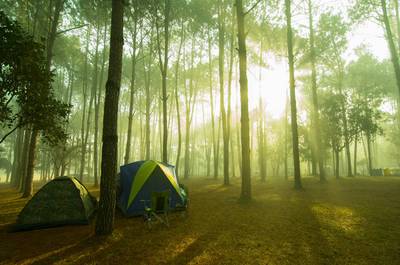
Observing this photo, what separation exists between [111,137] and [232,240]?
4.23 m

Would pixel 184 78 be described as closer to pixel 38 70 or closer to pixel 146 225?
pixel 38 70

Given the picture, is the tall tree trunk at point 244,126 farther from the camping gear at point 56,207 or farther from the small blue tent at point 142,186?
the camping gear at point 56,207

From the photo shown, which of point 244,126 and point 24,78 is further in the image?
point 244,126

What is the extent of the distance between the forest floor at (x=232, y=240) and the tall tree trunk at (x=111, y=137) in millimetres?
560

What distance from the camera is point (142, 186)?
799 centimetres

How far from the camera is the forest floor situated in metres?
4.61

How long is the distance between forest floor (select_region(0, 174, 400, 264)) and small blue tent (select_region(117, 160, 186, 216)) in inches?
18.5

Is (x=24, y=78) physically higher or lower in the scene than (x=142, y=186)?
higher

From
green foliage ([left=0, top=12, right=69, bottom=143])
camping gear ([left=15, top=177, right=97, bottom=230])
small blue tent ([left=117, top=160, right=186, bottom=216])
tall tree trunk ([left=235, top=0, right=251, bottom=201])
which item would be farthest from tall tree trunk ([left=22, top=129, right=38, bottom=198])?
tall tree trunk ([left=235, top=0, right=251, bottom=201])

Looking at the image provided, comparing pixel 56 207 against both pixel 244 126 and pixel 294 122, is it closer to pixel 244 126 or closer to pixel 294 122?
pixel 244 126

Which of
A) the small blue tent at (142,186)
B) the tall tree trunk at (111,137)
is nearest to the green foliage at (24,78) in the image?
the tall tree trunk at (111,137)

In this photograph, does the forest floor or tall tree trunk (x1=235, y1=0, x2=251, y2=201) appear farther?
tall tree trunk (x1=235, y1=0, x2=251, y2=201)

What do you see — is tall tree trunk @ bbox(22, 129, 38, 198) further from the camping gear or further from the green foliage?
the camping gear

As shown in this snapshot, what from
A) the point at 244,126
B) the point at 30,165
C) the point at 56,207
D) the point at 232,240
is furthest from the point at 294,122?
the point at 30,165
